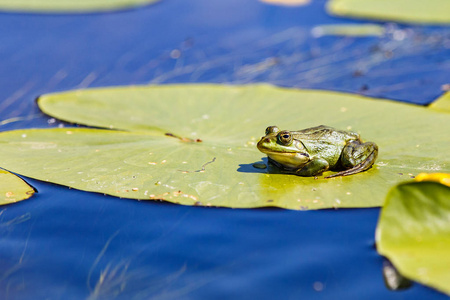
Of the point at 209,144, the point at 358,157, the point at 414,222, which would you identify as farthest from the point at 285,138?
the point at 414,222

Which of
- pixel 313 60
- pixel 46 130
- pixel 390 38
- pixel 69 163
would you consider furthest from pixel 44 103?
pixel 390 38

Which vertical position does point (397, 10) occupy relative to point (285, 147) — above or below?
above

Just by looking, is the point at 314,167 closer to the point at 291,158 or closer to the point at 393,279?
the point at 291,158

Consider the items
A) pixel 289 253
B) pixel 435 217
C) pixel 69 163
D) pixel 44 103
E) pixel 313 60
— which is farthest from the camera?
pixel 313 60

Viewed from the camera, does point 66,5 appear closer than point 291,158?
No

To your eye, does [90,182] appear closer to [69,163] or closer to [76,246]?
[69,163]

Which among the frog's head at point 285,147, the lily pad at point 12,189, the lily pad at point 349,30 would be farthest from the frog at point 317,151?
the lily pad at point 349,30
